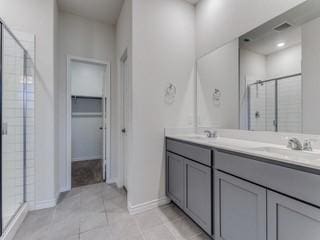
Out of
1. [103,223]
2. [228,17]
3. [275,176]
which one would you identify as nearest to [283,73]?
[228,17]

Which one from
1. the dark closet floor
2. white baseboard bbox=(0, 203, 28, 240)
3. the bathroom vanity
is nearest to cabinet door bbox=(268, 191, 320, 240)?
the bathroom vanity

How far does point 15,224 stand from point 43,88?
4.97 feet

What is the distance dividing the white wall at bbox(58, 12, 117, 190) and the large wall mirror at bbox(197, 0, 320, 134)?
1.73m

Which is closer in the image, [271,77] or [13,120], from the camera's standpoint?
[271,77]

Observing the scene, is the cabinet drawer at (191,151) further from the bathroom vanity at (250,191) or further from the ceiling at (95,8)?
the ceiling at (95,8)

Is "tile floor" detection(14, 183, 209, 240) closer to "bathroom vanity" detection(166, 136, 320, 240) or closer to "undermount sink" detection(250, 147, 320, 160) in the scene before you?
"bathroom vanity" detection(166, 136, 320, 240)

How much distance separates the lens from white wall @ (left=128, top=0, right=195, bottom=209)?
6.58 ft

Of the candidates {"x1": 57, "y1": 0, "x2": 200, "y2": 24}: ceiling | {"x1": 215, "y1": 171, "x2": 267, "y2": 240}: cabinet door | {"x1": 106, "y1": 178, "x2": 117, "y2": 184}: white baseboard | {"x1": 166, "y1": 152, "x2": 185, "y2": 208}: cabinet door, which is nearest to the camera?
{"x1": 215, "y1": 171, "x2": 267, "y2": 240}: cabinet door

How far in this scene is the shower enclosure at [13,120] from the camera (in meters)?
1.66

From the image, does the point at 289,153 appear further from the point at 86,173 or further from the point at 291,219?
the point at 86,173

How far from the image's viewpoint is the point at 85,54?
2783 mm

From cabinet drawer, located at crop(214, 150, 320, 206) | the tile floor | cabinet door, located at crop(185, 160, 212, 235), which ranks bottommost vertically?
the tile floor

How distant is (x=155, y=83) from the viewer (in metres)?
2.13

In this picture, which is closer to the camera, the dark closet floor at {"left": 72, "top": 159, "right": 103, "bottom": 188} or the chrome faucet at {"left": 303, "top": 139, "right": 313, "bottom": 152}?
the chrome faucet at {"left": 303, "top": 139, "right": 313, "bottom": 152}
